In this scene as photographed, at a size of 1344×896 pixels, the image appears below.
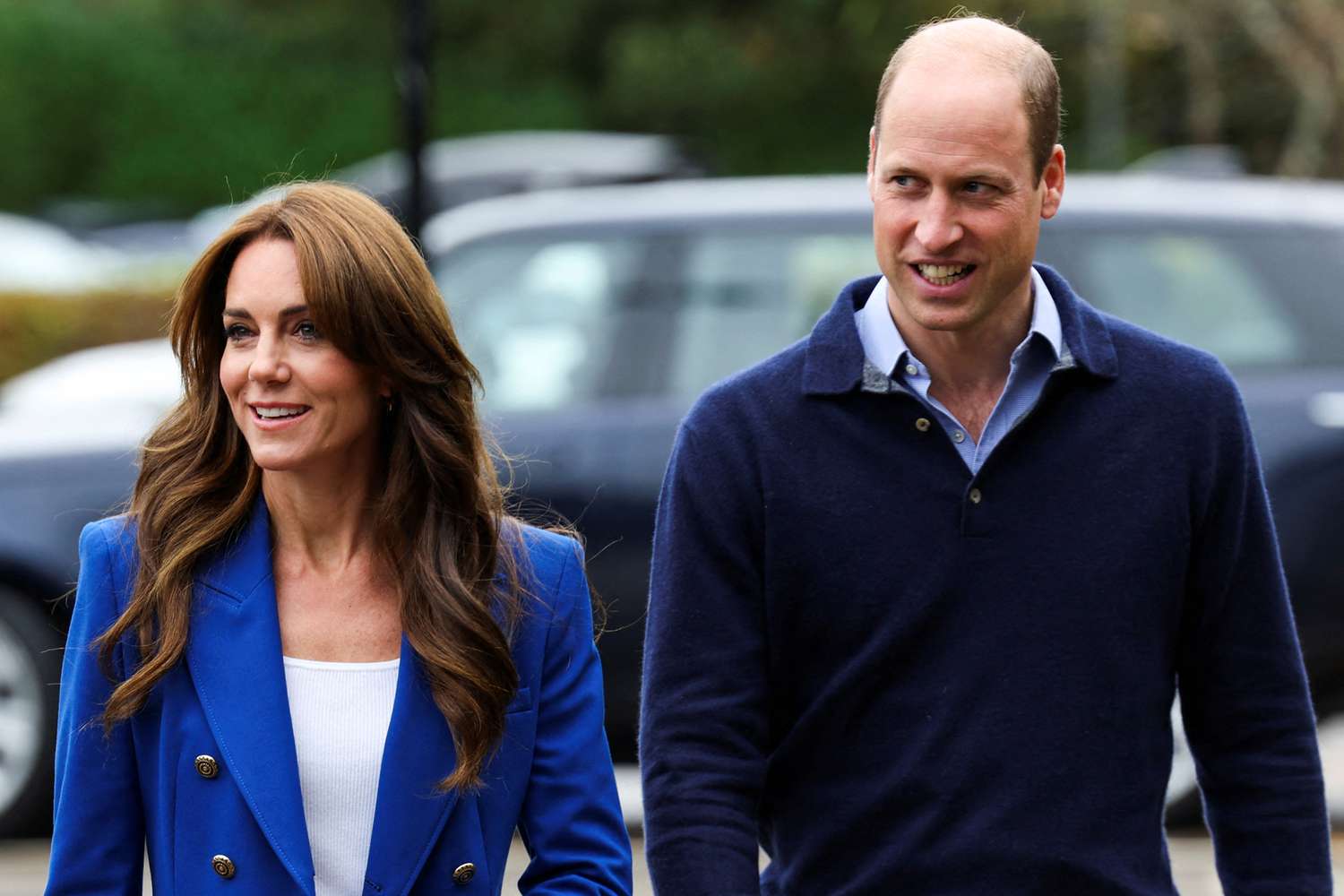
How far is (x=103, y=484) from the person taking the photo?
6.53m

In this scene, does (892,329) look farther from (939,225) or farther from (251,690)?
(251,690)

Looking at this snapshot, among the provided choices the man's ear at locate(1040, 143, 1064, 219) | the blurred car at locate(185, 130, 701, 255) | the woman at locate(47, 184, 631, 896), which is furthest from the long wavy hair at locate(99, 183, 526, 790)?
the blurred car at locate(185, 130, 701, 255)

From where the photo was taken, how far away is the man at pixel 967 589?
277 centimetres

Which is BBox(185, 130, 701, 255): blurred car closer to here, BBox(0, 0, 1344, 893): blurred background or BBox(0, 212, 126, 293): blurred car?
BBox(0, 0, 1344, 893): blurred background

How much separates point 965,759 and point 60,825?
3.82ft

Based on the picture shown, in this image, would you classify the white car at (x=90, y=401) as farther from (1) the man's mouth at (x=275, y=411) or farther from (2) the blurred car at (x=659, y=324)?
(1) the man's mouth at (x=275, y=411)

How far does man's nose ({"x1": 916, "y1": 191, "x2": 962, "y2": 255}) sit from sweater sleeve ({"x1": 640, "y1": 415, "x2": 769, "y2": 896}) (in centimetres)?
37

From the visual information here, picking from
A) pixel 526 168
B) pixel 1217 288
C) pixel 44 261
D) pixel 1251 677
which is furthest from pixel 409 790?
pixel 526 168

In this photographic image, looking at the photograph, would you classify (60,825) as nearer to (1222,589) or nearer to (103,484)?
(1222,589)

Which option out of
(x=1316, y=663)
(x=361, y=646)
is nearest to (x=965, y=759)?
(x=361, y=646)

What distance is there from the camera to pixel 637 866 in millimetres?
6531

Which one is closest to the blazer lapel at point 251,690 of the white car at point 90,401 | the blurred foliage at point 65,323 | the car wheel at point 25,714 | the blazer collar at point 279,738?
the blazer collar at point 279,738

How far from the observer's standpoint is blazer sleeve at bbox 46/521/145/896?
278cm

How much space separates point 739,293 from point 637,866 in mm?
1762
